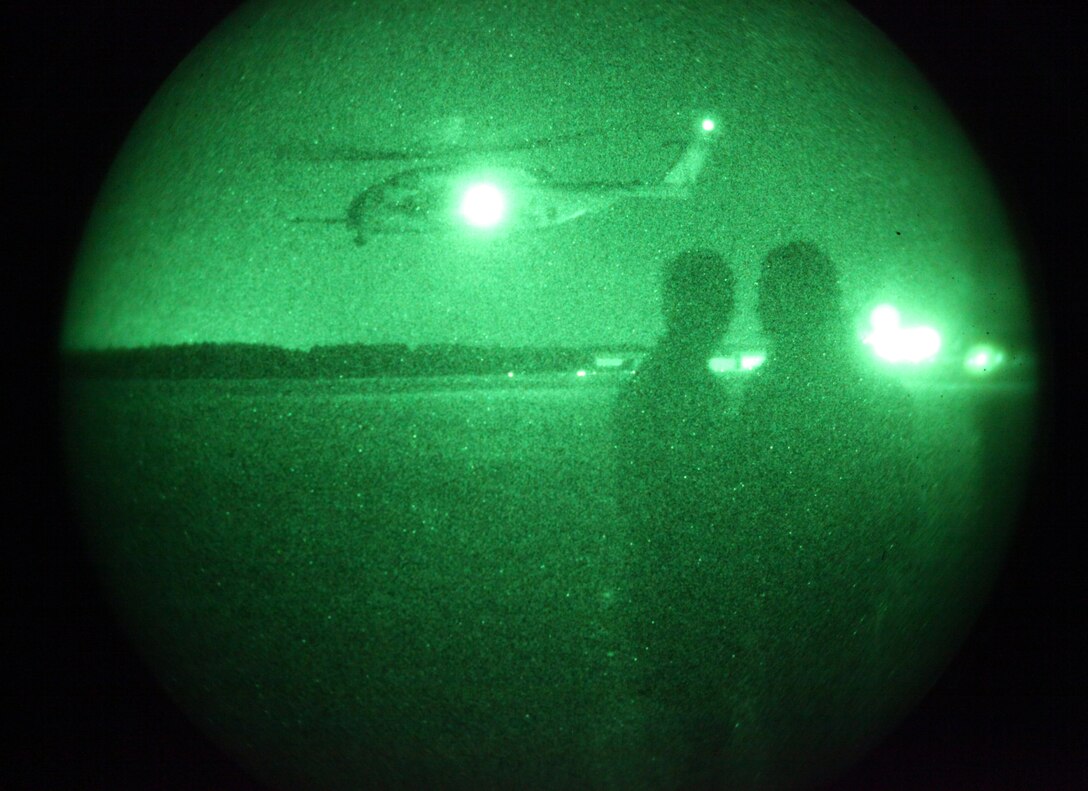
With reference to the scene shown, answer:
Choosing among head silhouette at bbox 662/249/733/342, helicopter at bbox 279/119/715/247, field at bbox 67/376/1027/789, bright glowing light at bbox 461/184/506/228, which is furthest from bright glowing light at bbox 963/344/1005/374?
bright glowing light at bbox 461/184/506/228

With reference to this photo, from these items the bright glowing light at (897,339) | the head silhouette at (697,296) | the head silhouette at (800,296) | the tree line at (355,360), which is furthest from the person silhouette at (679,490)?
the bright glowing light at (897,339)

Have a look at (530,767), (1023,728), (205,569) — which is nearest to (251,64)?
(205,569)

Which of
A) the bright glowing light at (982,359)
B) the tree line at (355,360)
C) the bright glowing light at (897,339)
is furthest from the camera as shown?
the bright glowing light at (982,359)

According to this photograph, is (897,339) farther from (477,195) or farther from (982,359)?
(477,195)

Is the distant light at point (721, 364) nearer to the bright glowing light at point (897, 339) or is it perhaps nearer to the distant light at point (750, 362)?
the distant light at point (750, 362)

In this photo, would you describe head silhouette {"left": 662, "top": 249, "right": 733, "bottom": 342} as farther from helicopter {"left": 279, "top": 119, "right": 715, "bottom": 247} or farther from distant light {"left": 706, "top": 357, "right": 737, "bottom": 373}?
helicopter {"left": 279, "top": 119, "right": 715, "bottom": 247}

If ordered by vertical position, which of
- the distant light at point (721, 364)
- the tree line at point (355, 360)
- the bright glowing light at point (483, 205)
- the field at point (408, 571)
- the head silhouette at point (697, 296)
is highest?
the bright glowing light at point (483, 205)

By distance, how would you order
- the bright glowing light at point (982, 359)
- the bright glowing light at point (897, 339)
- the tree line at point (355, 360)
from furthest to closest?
the bright glowing light at point (982, 359) → the bright glowing light at point (897, 339) → the tree line at point (355, 360)

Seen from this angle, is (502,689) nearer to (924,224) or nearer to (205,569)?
(205,569)
